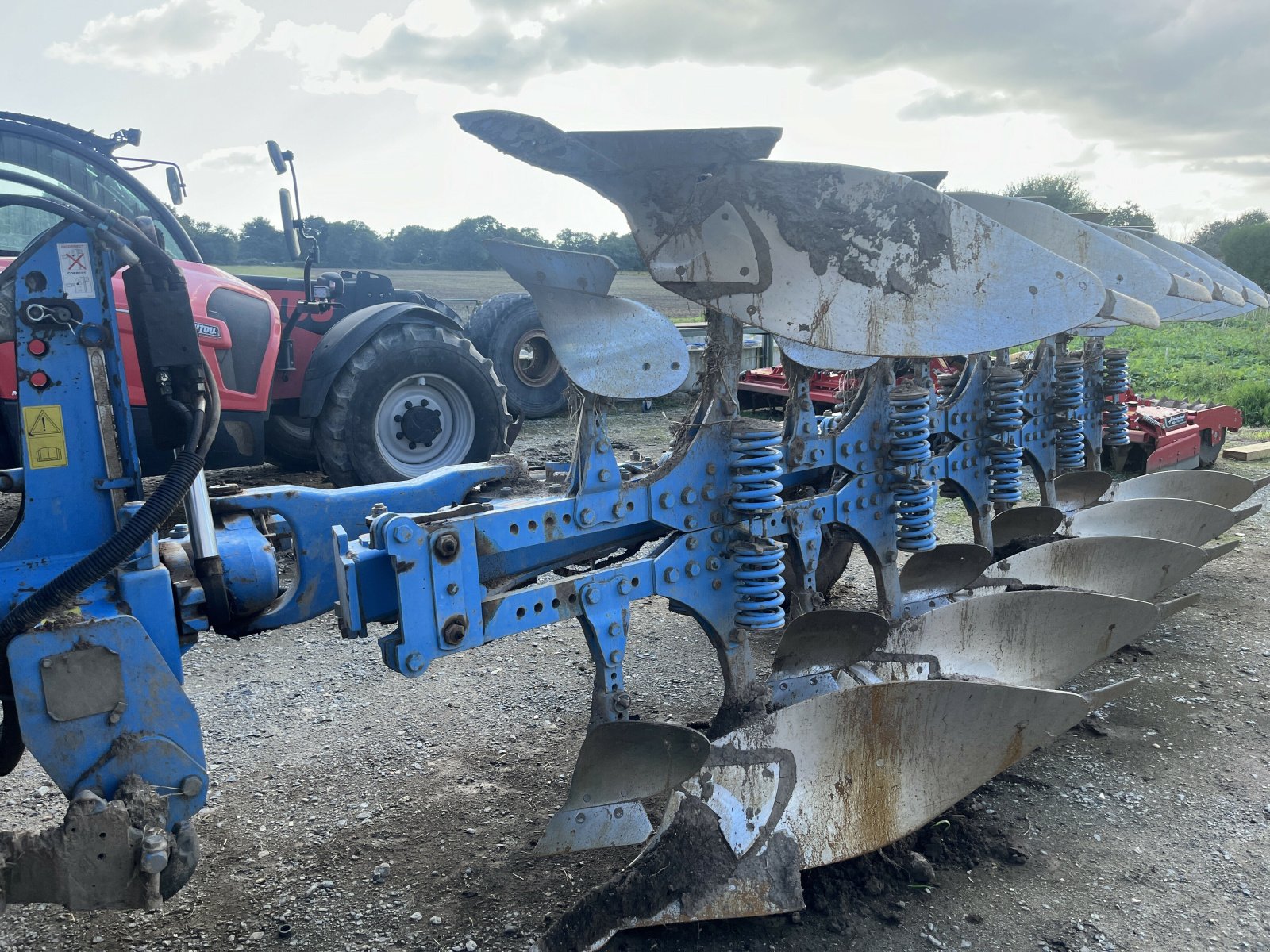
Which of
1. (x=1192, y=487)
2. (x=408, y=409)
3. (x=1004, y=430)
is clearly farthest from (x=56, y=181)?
(x=1192, y=487)

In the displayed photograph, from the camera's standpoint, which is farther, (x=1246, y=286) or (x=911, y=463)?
(x=1246, y=286)

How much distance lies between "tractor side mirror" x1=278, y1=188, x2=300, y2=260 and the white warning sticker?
4.55m

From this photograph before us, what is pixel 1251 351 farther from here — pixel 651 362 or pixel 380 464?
pixel 651 362

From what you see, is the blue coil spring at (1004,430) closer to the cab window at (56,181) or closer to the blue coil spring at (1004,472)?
the blue coil spring at (1004,472)

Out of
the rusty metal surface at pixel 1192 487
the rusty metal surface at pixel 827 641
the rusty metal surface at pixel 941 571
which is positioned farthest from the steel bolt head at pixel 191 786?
the rusty metal surface at pixel 1192 487

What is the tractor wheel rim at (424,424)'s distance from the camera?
6.00 meters

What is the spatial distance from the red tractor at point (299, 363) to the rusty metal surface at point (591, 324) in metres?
3.02

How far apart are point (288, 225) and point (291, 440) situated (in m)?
1.47

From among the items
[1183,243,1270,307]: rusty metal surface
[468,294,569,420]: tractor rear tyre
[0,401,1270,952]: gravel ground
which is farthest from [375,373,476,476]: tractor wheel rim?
[1183,243,1270,307]: rusty metal surface

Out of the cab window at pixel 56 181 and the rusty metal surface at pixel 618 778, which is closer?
the rusty metal surface at pixel 618 778

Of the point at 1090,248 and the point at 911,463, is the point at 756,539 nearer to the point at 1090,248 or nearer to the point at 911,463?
the point at 911,463

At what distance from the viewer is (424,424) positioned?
6.03 metres

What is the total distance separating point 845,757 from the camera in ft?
8.57

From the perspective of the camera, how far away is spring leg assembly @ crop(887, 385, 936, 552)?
135 inches
